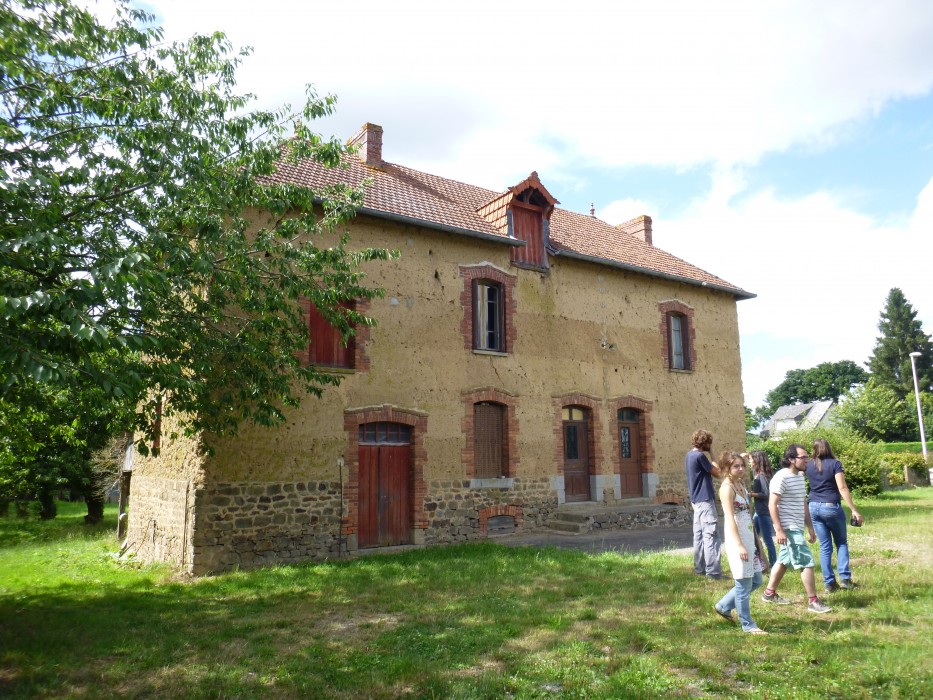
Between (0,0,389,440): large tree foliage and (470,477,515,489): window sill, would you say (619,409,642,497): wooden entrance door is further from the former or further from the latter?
(0,0,389,440): large tree foliage

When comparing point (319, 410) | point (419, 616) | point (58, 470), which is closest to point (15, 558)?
point (58, 470)

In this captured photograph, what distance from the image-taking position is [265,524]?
10.3 meters

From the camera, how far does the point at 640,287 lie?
54.0 ft

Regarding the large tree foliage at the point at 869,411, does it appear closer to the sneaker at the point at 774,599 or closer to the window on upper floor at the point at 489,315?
the window on upper floor at the point at 489,315

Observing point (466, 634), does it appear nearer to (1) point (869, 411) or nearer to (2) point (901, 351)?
(1) point (869, 411)

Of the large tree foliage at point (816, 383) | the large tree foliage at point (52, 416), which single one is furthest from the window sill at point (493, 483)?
the large tree foliage at point (816, 383)

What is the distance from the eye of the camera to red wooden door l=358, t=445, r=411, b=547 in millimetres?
11523

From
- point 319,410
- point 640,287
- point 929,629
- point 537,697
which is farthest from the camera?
point 640,287

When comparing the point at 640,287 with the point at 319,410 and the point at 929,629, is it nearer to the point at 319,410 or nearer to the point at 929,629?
the point at 319,410

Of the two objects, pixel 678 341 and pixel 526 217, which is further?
pixel 678 341

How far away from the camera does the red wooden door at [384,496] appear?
1152 cm

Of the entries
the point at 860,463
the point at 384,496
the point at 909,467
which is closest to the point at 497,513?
the point at 384,496

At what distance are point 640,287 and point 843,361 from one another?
69.4m

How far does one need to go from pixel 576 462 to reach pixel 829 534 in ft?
26.0
